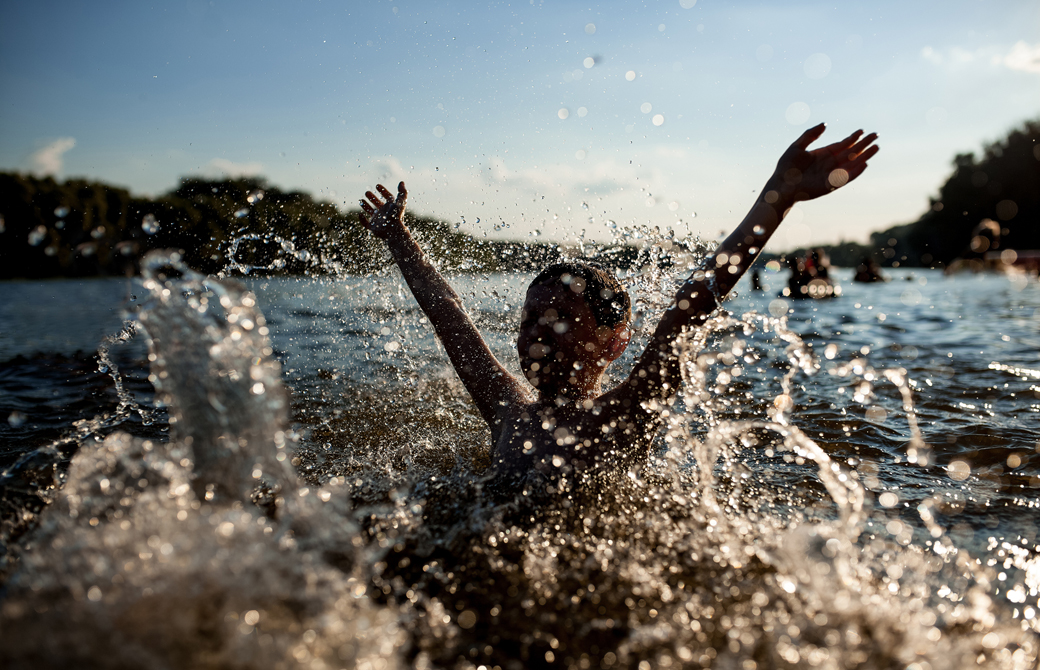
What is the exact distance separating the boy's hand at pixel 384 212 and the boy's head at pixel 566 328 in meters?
1.21

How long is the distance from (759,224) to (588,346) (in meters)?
1.08

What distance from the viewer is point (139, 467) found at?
5.47 feet

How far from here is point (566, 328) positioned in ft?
9.90

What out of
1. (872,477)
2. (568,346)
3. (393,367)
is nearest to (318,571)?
(568,346)

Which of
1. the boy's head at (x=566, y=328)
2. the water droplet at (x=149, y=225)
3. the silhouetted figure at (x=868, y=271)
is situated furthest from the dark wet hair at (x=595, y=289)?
the silhouetted figure at (x=868, y=271)

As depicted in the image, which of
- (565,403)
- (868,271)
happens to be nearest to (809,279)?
(868,271)

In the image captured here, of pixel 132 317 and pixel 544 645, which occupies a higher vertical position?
pixel 132 317

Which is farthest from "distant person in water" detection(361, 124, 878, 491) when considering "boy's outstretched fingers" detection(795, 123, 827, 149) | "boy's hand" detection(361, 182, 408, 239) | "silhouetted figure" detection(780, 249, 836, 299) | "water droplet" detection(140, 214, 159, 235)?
"silhouetted figure" detection(780, 249, 836, 299)

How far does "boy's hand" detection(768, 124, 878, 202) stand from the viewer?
2465 mm

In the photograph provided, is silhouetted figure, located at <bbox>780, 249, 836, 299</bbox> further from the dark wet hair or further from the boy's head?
the boy's head

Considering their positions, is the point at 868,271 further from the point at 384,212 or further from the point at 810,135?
the point at 384,212

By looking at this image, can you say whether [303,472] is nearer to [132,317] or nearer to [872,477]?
[132,317]

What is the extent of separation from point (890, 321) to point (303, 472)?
1288 centimetres

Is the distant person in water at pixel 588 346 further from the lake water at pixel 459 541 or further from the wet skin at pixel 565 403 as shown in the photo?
the lake water at pixel 459 541
